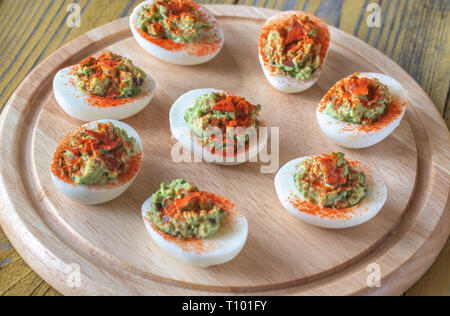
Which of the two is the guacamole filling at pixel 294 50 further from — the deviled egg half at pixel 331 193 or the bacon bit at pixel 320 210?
the bacon bit at pixel 320 210

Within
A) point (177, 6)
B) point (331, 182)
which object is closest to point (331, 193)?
point (331, 182)

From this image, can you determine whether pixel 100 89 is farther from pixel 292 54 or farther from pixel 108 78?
pixel 292 54

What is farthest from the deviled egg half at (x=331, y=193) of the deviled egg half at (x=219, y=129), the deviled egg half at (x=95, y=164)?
the deviled egg half at (x=95, y=164)

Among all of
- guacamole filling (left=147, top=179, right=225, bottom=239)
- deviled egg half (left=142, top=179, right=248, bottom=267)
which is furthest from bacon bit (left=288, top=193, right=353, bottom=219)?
guacamole filling (left=147, top=179, right=225, bottom=239)

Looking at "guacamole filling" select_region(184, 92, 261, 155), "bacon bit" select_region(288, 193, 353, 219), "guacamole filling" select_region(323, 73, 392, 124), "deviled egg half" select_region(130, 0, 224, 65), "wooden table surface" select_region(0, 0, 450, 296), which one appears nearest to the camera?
"bacon bit" select_region(288, 193, 353, 219)

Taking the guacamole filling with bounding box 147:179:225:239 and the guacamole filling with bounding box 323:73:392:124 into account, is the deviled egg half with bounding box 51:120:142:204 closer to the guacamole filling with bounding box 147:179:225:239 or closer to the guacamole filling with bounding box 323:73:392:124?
the guacamole filling with bounding box 147:179:225:239
